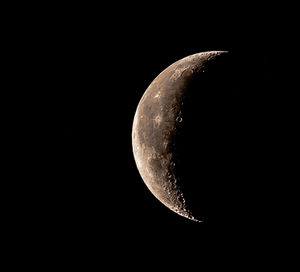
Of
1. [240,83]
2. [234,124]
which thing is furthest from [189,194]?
[240,83]

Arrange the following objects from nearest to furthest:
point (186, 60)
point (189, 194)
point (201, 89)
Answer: point (201, 89) < point (189, 194) < point (186, 60)

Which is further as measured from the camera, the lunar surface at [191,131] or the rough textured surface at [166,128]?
the rough textured surface at [166,128]

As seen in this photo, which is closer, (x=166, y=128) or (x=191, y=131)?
(x=191, y=131)

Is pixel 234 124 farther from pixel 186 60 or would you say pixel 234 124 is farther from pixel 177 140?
pixel 186 60

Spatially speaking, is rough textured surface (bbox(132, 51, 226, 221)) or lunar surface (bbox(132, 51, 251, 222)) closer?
lunar surface (bbox(132, 51, 251, 222))
